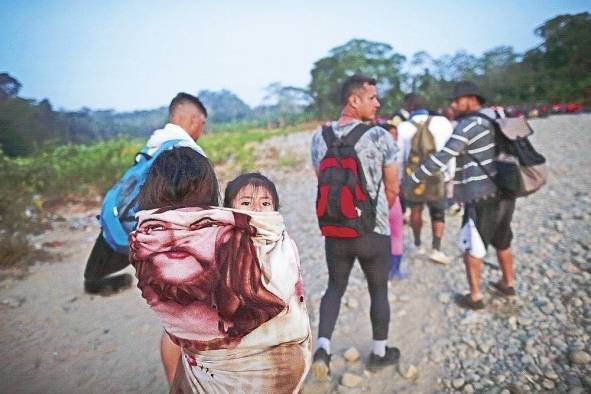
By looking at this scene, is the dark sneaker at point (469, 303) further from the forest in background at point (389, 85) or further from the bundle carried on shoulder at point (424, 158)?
the forest in background at point (389, 85)

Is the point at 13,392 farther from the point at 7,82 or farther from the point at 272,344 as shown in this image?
the point at 7,82

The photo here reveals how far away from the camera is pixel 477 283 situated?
303 centimetres

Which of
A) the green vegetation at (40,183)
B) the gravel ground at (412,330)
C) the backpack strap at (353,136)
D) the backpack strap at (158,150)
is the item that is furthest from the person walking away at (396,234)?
the green vegetation at (40,183)

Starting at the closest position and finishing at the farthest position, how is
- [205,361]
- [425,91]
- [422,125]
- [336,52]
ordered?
[205,361]
[422,125]
[425,91]
[336,52]

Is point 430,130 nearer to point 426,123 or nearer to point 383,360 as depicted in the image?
point 426,123

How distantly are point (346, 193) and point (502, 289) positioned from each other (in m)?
2.02

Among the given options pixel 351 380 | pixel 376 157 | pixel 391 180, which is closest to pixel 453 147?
pixel 391 180

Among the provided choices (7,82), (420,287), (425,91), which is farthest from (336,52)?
(420,287)

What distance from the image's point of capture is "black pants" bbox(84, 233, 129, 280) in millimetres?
2373

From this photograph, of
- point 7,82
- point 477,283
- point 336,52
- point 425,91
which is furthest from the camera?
point 336,52

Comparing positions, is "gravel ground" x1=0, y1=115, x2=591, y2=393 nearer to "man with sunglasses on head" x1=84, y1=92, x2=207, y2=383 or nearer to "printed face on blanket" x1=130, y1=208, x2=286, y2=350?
"man with sunglasses on head" x1=84, y1=92, x2=207, y2=383

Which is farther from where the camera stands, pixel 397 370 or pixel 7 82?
pixel 7 82

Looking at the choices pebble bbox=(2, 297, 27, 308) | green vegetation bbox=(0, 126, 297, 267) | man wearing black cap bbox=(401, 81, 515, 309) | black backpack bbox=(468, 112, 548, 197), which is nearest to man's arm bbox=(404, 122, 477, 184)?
man wearing black cap bbox=(401, 81, 515, 309)

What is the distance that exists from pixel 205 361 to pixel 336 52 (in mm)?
41140
